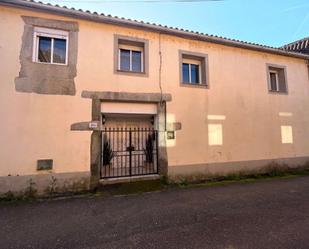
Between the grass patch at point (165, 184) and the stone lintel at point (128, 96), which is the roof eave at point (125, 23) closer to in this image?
the stone lintel at point (128, 96)

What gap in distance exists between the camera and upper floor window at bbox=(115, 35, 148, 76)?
23.0ft

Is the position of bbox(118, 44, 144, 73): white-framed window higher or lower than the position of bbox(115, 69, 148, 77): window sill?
higher

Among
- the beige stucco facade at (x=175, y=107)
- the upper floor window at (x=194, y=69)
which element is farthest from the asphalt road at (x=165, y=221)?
the upper floor window at (x=194, y=69)

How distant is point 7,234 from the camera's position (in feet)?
11.8

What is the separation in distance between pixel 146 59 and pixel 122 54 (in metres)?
0.91

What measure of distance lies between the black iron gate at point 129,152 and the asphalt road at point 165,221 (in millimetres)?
1580

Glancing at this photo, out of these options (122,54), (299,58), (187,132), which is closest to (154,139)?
(187,132)

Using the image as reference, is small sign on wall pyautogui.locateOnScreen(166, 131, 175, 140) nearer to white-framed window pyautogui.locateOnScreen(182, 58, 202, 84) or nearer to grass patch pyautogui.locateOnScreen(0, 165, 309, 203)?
grass patch pyautogui.locateOnScreen(0, 165, 309, 203)

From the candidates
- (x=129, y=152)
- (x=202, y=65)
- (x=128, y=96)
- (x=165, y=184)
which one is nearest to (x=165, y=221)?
(x=165, y=184)

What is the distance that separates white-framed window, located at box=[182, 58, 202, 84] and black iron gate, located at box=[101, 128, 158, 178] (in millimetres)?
2558

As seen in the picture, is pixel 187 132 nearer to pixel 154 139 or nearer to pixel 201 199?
pixel 154 139

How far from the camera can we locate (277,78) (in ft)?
32.2

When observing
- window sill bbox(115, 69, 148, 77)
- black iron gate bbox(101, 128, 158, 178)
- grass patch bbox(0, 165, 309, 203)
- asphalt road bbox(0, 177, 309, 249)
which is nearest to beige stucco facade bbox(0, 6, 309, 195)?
window sill bbox(115, 69, 148, 77)

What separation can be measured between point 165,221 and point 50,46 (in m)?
6.11
